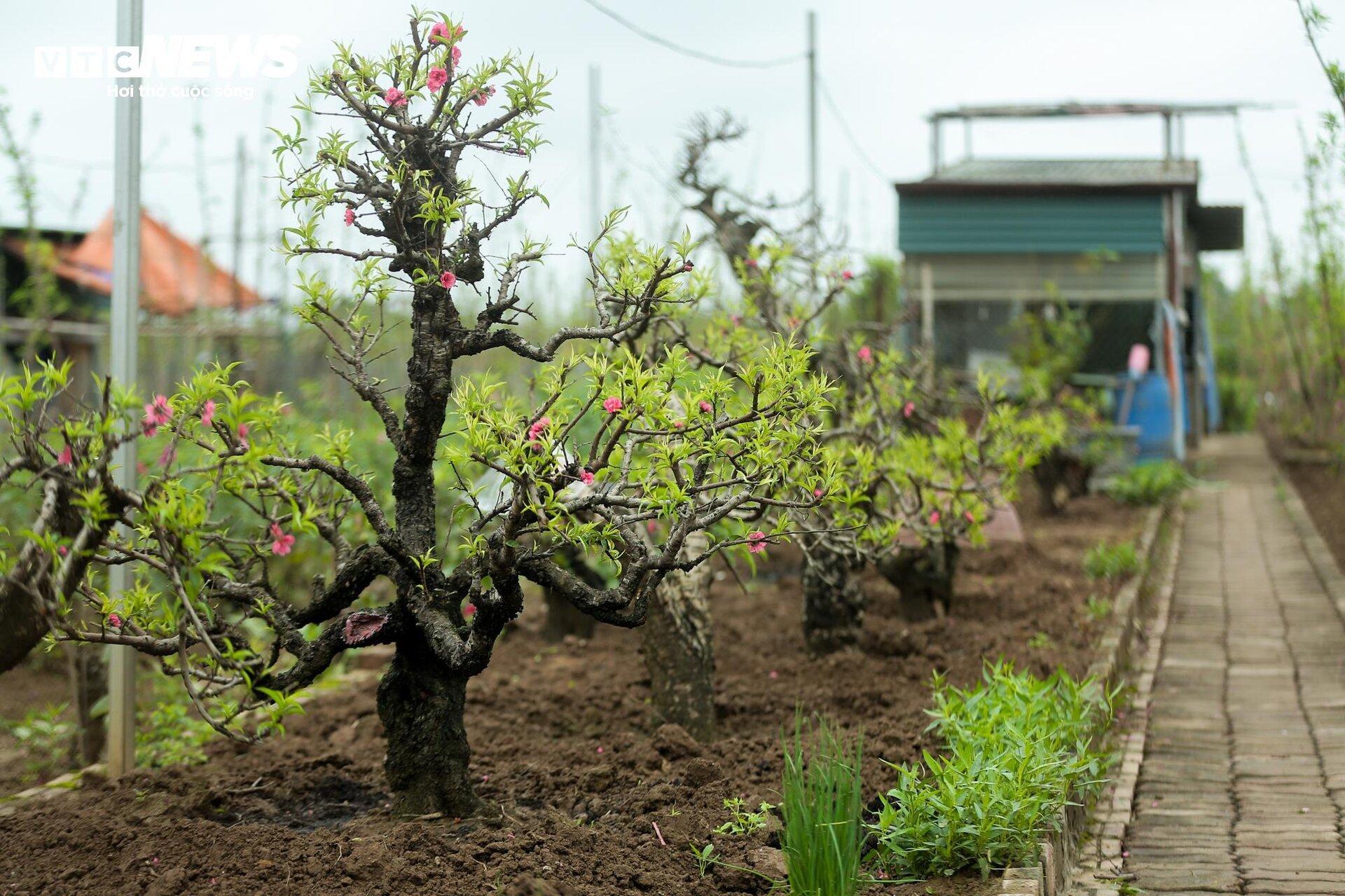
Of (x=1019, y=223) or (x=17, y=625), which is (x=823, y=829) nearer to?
(x=17, y=625)

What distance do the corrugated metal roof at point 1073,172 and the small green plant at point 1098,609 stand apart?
315 inches

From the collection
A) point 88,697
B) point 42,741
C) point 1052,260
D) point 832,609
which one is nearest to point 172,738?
point 88,697

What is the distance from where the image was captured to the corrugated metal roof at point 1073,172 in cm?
1425

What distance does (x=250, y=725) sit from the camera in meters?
5.59

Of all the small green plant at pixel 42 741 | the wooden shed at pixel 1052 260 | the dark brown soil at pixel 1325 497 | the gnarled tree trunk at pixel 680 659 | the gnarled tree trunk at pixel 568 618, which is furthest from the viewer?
the wooden shed at pixel 1052 260

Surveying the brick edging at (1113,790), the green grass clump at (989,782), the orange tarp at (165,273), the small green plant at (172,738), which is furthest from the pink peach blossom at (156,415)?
the orange tarp at (165,273)

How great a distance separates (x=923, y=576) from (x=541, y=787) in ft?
10.8

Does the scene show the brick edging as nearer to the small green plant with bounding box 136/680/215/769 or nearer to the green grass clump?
the green grass clump

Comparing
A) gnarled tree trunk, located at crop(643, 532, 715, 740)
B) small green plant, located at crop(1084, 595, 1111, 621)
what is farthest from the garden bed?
gnarled tree trunk, located at crop(643, 532, 715, 740)

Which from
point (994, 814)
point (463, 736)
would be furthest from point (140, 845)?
point (994, 814)

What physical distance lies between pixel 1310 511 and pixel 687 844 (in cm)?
1058

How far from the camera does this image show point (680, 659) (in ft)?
16.3

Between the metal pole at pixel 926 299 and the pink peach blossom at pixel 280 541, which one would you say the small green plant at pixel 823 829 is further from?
the metal pole at pixel 926 299

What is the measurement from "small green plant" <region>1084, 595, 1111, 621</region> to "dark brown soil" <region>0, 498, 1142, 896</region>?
0.37ft
